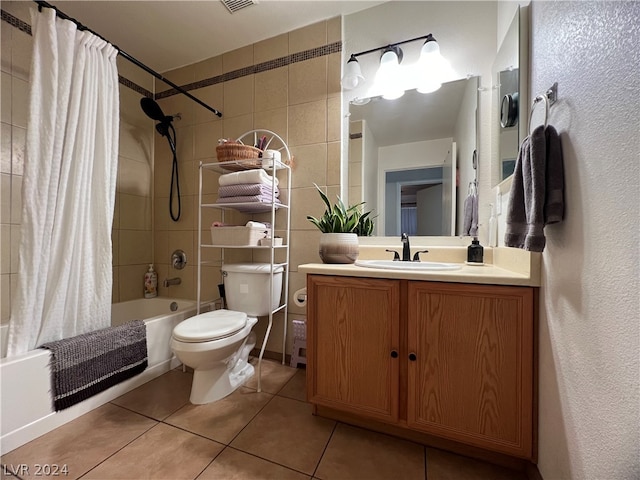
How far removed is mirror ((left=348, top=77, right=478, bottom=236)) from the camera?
1447 millimetres

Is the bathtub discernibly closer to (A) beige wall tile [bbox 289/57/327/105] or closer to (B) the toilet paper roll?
(B) the toilet paper roll

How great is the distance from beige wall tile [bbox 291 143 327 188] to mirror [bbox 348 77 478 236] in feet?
0.64

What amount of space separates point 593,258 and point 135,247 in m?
2.75

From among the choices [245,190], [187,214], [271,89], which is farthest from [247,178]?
[187,214]

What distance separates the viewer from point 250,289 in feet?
5.21

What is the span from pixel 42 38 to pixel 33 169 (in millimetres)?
657

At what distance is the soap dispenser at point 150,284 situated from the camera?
85.4 inches

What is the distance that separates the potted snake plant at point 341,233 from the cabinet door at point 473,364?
0.44 metres

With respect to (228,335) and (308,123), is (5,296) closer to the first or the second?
(228,335)

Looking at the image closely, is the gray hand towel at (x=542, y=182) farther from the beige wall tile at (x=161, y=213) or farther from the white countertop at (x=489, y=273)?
the beige wall tile at (x=161, y=213)

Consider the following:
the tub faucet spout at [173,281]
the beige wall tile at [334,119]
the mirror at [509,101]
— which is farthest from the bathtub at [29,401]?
the mirror at [509,101]

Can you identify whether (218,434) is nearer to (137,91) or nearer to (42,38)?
(42,38)

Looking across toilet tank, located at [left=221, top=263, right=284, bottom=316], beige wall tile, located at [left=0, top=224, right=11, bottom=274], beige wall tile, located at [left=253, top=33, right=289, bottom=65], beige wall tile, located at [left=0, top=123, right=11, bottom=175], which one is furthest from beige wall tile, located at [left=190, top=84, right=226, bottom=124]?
beige wall tile, located at [left=0, top=224, right=11, bottom=274]

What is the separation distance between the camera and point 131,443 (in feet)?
3.42
